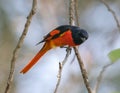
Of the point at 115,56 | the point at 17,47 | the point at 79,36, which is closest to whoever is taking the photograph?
the point at 115,56

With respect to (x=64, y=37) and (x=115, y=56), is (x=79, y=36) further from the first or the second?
(x=115, y=56)

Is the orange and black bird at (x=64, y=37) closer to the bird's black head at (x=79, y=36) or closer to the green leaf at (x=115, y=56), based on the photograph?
the bird's black head at (x=79, y=36)

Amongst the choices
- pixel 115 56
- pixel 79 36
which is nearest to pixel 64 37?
pixel 79 36

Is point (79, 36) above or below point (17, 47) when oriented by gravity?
below

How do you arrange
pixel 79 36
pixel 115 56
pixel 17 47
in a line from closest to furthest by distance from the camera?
pixel 115 56 → pixel 17 47 → pixel 79 36

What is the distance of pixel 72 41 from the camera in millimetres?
2475

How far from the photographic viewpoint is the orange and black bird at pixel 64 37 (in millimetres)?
2434

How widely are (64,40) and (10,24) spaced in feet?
10.8

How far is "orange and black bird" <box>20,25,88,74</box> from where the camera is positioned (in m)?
2.43

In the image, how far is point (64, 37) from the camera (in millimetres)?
2504

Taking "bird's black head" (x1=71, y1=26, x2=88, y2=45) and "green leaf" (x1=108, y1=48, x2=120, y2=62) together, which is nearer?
"green leaf" (x1=108, y1=48, x2=120, y2=62)

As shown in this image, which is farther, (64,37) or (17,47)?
(64,37)

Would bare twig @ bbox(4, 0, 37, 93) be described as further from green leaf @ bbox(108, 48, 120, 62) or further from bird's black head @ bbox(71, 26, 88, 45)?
bird's black head @ bbox(71, 26, 88, 45)

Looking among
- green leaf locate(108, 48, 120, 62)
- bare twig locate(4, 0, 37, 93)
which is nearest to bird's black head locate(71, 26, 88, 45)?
bare twig locate(4, 0, 37, 93)
